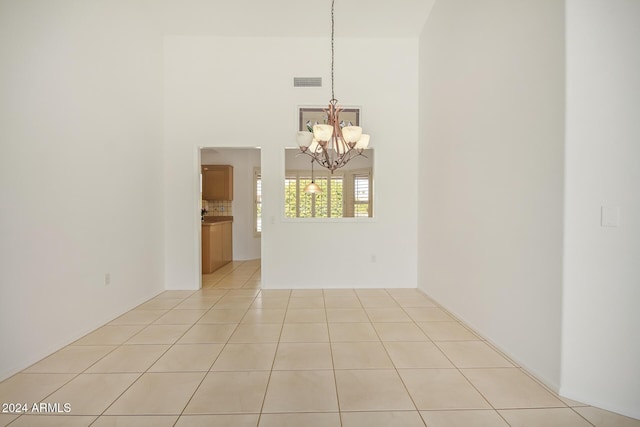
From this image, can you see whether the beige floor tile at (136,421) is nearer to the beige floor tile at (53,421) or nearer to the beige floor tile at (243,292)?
the beige floor tile at (53,421)

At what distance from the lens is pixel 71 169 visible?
8.53 ft

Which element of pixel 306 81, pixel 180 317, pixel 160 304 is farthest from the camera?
pixel 306 81

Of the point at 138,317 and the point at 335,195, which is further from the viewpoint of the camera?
the point at 335,195

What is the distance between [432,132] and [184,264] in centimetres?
387

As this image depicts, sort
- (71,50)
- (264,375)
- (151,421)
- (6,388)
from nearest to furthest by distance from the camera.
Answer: (151,421) → (6,388) → (264,375) → (71,50)

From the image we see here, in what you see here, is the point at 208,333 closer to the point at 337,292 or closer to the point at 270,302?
the point at 270,302

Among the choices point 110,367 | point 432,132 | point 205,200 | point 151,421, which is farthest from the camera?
point 205,200

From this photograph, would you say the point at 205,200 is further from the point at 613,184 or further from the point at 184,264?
the point at 613,184

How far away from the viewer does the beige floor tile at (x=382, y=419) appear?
1.57 meters

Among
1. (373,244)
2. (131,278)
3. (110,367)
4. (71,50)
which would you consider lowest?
(110,367)

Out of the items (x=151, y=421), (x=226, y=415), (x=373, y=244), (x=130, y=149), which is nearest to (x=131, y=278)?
(x=130, y=149)

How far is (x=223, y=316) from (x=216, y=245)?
108 inches

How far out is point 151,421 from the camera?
1597 millimetres

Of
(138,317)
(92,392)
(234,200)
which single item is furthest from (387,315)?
(234,200)
